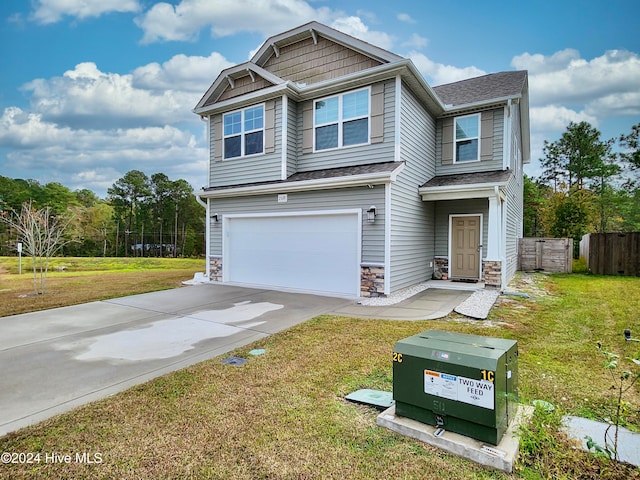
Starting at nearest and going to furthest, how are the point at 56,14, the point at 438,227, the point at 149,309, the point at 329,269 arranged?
1. the point at 149,309
2. the point at 329,269
3. the point at 438,227
4. the point at 56,14

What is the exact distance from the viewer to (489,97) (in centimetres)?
987

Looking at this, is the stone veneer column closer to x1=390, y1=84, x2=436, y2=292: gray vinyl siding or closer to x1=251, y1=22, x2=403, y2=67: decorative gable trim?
x1=390, y1=84, x2=436, y2=292: gray vinyl siding

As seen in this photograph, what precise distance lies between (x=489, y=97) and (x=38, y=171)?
43817 millimetres

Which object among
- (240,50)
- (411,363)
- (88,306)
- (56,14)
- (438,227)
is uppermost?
(56,14)

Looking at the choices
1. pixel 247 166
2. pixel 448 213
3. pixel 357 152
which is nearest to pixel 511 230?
pixel 448 213

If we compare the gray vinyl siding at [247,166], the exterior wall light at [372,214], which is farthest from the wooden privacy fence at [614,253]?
the gray vinyl siding at [247,166]

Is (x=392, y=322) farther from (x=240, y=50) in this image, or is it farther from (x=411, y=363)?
(x=240, y=50)

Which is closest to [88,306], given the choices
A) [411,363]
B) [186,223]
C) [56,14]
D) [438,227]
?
[411,363]

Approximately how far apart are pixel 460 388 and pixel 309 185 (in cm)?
689

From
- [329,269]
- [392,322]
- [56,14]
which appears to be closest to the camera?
[392,322]

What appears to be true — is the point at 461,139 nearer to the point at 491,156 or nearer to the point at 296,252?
the point at 491,156

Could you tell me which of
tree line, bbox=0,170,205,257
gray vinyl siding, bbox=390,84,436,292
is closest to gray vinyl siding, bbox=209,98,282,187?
gray vinyl siding, bbox=390,84,436,292

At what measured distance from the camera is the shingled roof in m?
9.91

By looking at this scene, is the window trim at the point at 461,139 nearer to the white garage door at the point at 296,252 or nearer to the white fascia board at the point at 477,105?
the white fascia board at the point at 477,105
